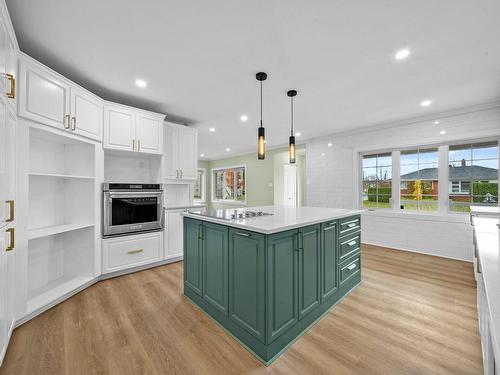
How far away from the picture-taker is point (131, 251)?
314 centimetres

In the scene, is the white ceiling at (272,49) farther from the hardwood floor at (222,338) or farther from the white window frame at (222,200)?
the white window frame at (222,200)

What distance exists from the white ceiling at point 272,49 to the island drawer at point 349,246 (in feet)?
6.16

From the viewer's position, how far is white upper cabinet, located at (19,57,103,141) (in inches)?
77.9

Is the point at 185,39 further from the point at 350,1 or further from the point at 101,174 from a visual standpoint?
the point at 101,174

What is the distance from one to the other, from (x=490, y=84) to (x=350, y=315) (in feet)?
10.9

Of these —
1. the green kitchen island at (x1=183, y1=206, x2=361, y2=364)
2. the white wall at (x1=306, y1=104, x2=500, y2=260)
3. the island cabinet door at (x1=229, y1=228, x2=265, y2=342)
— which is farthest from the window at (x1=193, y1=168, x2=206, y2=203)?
the island cabinet door at (x1=229, y1=228, x2=265, y2=342)

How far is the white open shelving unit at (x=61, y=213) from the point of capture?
2498 millimetres

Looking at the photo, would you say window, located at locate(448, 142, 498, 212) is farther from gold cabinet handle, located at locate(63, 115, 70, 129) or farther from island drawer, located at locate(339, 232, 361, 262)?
gold cabinet handle, located at locate(63, 115, 70, 129)

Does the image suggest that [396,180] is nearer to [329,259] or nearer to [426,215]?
[426,215]

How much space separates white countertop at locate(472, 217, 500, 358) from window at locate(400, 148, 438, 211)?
9.30 feet

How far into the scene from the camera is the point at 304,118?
162 inches

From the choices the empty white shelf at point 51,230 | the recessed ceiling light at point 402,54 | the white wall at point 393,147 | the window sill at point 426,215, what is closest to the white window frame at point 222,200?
the white wall at point 393,147

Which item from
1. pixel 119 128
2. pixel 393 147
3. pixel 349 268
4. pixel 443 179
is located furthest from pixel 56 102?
pixel 443 179

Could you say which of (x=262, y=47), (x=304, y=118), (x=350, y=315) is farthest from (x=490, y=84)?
(x=350, y=315)
